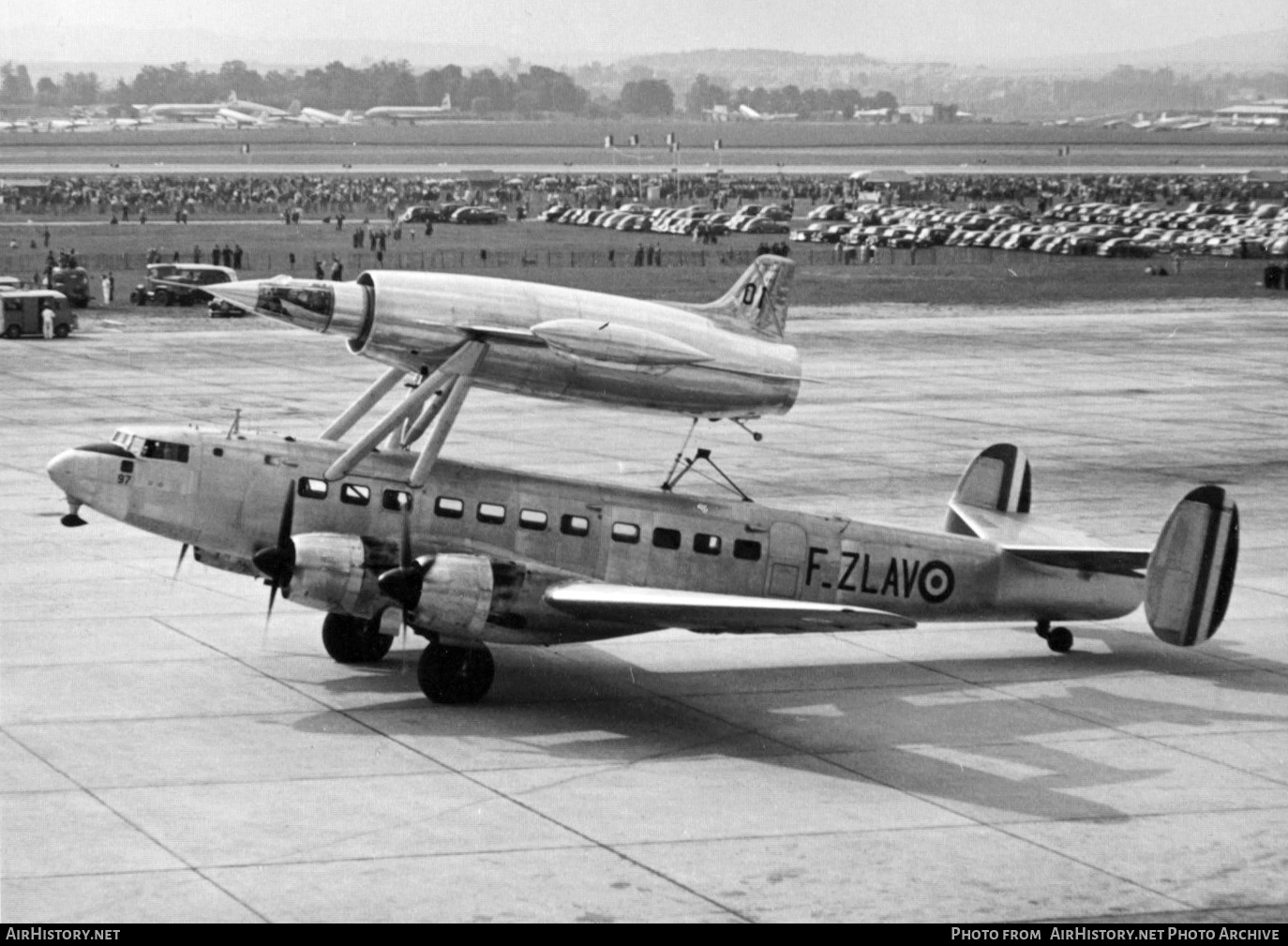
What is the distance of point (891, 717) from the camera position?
94.1ft

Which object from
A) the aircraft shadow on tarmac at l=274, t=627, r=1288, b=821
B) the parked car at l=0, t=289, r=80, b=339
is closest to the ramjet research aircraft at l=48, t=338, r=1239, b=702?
the aircraft shadow on tarmac at l=274, t=627, r=1288, b=821

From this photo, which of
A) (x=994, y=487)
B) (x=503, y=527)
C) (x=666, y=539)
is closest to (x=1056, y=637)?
(x=994, y=487)

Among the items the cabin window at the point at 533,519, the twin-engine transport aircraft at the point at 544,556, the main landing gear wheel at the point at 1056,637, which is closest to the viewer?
the twin-engine transport aircraft at the point at 544,556

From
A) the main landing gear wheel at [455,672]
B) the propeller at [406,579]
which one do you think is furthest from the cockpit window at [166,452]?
the main landing gear wheel at [455,672]

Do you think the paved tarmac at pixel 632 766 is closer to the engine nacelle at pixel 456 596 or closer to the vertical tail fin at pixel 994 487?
the engine nacelle at pixel 456 596

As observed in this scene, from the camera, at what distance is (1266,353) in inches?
3194

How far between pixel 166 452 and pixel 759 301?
952cm

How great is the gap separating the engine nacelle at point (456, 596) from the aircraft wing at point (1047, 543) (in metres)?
9.29

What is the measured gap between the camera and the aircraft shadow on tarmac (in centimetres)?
2575

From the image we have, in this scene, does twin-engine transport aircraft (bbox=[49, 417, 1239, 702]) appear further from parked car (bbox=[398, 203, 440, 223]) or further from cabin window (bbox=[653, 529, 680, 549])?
parked car (bbox=[398, 203, 440, 223])

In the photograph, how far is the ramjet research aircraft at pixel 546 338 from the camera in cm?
2834

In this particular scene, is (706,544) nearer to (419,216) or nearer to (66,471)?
(66,471)

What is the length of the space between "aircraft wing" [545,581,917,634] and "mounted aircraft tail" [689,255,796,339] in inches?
207

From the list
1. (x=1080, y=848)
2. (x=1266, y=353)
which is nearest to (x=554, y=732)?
(x=1080, y=848)
